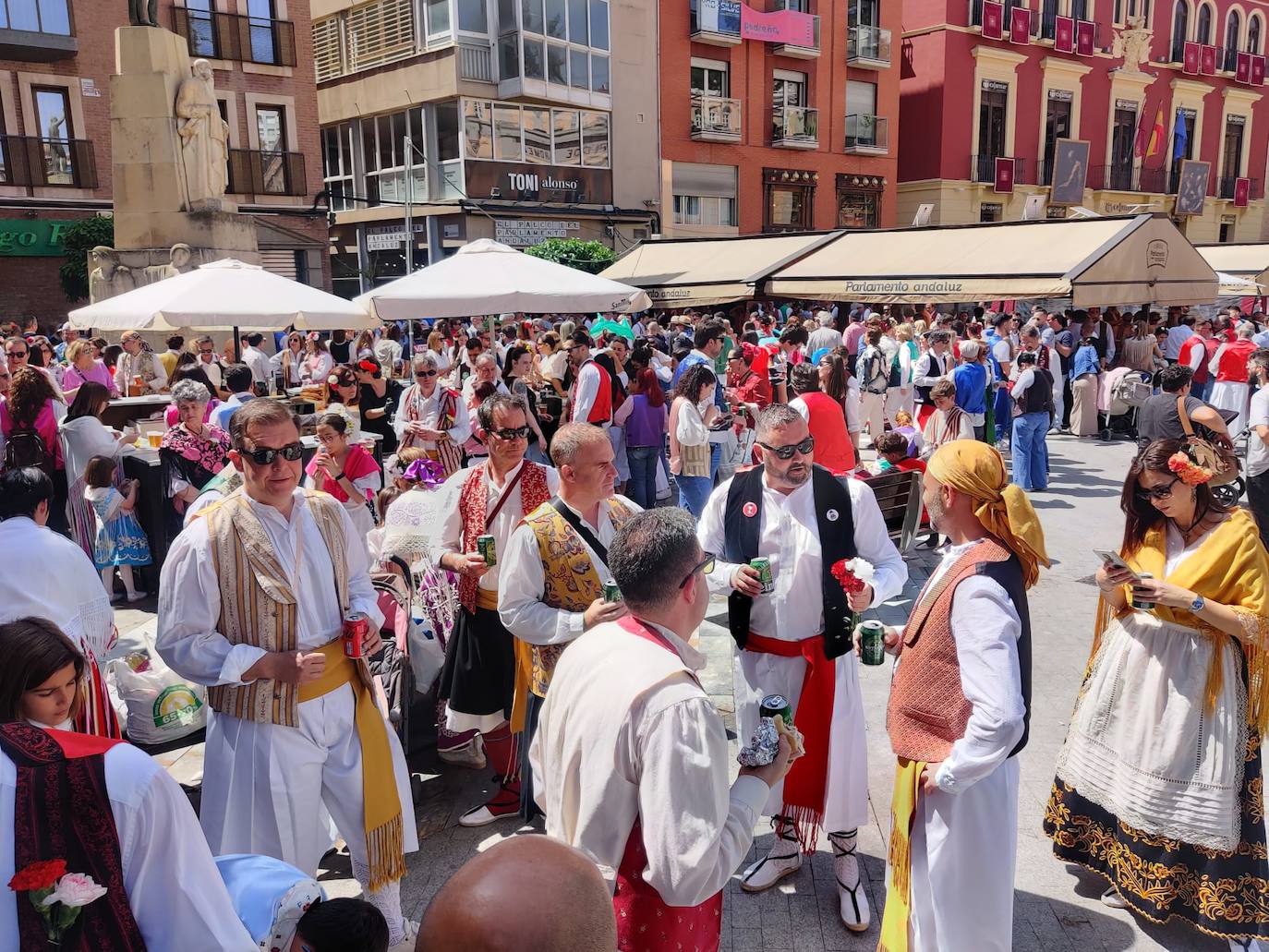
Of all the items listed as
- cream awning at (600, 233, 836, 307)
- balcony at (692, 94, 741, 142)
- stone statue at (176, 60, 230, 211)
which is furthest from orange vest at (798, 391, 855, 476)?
balcony at (692, 94, 741, 142)

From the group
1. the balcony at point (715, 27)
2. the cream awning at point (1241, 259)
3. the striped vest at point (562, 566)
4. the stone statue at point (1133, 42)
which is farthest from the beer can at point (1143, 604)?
the stone statue at point (1133, 42)

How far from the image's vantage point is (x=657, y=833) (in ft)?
6.83

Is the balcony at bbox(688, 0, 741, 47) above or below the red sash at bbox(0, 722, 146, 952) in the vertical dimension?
above

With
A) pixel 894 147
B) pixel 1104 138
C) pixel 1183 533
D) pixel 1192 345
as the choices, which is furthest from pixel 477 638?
pixel 1104 138

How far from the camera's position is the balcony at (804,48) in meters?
31.2

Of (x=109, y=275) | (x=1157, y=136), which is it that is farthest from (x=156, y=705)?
(x=1157, y=136)

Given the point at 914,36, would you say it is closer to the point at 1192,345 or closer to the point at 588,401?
the point at 1192,345

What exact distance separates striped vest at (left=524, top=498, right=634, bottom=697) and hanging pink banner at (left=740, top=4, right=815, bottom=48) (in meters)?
30.3

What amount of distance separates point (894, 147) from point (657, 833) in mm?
35670

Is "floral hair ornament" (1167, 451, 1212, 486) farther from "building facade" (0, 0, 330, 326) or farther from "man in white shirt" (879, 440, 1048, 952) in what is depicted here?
"building facade" (0, 0, 330, 326)

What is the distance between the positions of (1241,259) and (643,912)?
87.2 feet

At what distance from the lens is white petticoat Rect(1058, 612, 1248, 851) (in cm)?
339

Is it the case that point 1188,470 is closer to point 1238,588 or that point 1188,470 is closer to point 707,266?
point 1238,588

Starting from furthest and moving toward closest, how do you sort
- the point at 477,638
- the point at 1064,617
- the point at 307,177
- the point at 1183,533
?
the point at 307,177
the point at 1064,617
the point at 477,638
the point at 1183,533
